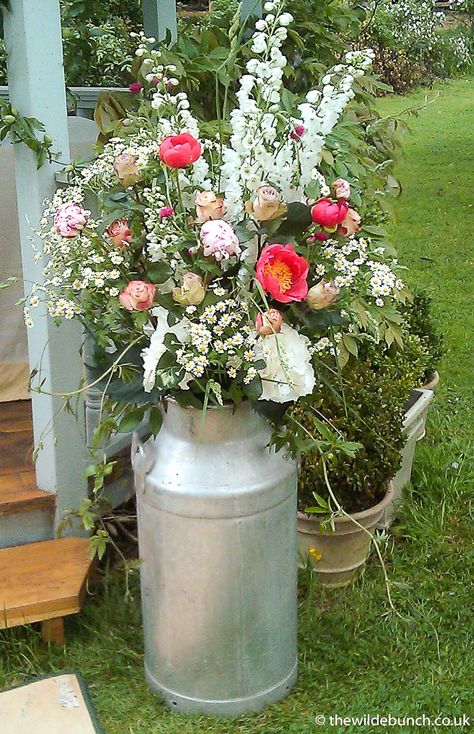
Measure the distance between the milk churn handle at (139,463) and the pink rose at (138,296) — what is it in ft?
1.51

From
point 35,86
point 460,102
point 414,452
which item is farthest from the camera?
point 460,102

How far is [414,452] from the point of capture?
3.74 metres

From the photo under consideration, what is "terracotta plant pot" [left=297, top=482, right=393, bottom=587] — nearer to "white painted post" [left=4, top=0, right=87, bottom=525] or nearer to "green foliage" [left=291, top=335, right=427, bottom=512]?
"green foliage" [left=291, top=335, right=427, bottom=512]

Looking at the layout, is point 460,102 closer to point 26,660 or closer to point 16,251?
point 16,251

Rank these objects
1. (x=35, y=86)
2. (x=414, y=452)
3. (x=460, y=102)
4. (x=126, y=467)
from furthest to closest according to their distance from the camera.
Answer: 1. (x=460, y=102)
2. (x=414, y=452)
3. (x=126, y=467)
4. (x=35, y=86)

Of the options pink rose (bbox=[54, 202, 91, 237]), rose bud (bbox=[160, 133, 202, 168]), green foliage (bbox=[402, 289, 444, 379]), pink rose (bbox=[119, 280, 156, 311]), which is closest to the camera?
rose bud (bbox=[160, 133, 202, 168])

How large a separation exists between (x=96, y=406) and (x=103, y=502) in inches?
13.5

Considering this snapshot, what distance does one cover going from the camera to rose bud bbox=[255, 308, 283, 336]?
1855mm

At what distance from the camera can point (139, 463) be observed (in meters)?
2.24

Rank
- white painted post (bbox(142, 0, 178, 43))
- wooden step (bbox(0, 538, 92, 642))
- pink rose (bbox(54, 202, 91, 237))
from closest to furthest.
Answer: pink rose (bbox(54, 202, 91, 237))
wooden step (bbox(0, 538, 92, 642))
white painted post (bbox(142, 0, 178, 43))

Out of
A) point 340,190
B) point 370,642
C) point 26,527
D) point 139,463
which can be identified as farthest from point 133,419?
point 370,642

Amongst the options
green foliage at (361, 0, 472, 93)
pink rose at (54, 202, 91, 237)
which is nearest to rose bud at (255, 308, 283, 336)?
pink rose at (54, 202, 91, 237)

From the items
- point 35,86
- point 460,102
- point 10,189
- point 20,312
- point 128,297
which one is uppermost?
point 35,86

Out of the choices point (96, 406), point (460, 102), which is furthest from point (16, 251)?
point (460, 102)
